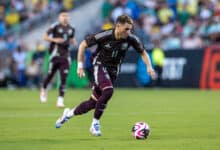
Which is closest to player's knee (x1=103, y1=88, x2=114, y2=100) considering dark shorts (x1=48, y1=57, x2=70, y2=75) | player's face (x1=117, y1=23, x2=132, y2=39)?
player's face (x1=117, y1=23, x2=132, y2=39)

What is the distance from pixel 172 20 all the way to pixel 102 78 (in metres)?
23.4

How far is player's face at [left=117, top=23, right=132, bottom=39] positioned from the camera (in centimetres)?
1364

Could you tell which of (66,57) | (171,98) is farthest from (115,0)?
(66,57)

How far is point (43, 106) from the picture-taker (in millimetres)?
22781

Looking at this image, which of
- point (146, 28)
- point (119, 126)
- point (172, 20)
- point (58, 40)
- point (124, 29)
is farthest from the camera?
point (146, 28)

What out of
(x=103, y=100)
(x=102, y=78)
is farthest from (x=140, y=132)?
(x=102, y=78)

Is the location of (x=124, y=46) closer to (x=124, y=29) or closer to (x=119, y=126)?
(x=124, y=29)

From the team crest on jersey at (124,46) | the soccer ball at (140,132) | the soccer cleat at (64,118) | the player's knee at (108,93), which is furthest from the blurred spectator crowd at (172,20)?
the soccer ball at (140,132)

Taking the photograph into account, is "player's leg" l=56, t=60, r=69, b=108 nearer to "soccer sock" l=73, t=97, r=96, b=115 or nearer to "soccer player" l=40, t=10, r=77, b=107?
"soccer player" l=40, t=10, r=77, b=107

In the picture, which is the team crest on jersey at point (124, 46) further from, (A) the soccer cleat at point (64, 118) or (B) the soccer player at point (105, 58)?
(A) the soccer cleat at point (64, 118)

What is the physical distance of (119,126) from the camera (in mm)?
16031

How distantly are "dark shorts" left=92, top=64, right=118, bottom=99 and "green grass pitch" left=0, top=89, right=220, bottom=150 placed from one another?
841 mm

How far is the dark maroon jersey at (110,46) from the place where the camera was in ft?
46.0

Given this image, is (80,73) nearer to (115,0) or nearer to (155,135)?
(155,135)
